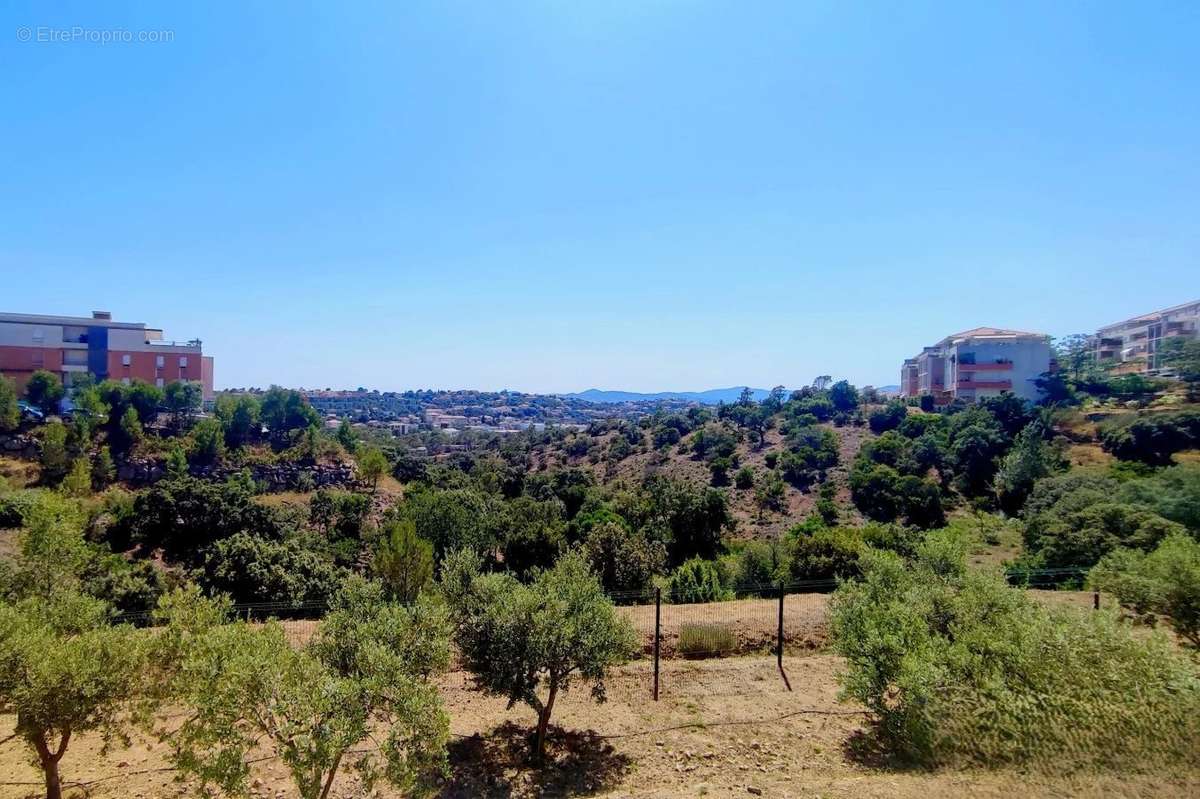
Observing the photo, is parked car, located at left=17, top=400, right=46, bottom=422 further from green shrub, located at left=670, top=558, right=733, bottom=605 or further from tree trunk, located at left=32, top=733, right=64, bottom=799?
green shrub, located at left=670, top=558, right=733, bottom=605

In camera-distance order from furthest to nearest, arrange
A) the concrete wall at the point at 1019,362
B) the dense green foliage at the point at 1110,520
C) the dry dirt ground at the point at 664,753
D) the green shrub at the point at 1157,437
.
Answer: the concrete wall at the point at 1019,362 < the green shrub at the point at 1157,437 < the dense green foliage at the point at 1110,520 < the dry dirt ground at the point at 664,753

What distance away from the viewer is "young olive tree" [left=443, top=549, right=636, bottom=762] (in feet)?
28.5

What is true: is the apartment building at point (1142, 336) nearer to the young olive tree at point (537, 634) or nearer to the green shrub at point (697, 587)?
the green shrub at point (697, 587)

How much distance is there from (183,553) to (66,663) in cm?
2794

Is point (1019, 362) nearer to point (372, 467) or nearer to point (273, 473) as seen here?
point (372, 467)

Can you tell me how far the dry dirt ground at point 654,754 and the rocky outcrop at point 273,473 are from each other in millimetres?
35964

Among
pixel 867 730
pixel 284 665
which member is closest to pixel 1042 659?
pixel 867 730

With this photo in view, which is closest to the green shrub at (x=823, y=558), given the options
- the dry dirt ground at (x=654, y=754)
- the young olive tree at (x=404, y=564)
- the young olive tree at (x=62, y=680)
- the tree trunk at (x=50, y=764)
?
the dry dirt ground at (x=654, y=754)

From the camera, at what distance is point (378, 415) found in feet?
535

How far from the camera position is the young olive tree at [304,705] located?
5906 mm

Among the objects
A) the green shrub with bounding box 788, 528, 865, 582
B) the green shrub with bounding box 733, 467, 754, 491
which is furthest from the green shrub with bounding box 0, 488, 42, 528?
the green shrub with bounding box 733, 467, 754, 491

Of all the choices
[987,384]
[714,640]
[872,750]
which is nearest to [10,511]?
[714,640]

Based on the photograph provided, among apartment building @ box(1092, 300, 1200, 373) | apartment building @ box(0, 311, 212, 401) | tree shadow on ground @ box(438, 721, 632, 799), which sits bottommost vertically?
tree shadow on ground @ box(438, 721, 632, 799)

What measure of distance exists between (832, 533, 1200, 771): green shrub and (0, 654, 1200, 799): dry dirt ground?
535 millimetres
